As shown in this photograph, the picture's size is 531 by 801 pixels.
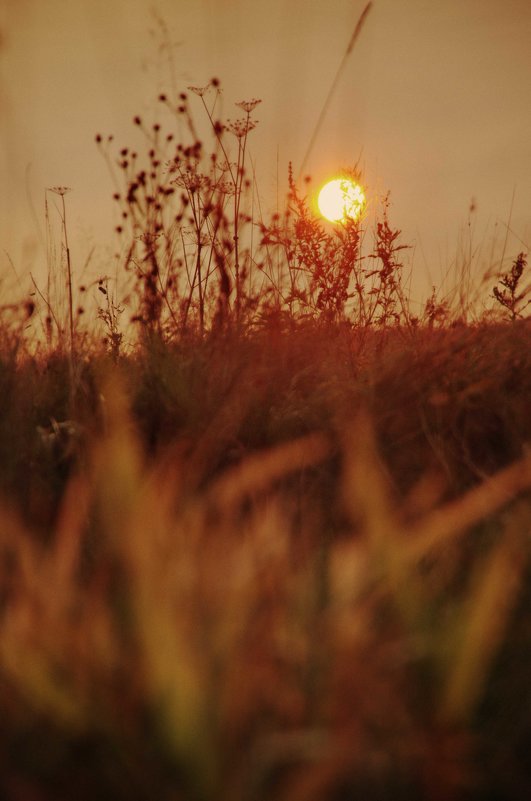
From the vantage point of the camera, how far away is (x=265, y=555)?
3.61ft

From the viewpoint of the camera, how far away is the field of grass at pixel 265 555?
0.87 m

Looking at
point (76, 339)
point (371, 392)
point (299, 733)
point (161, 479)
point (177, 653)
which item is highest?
point (76, 339)

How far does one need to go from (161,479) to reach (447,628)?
2.99 feet

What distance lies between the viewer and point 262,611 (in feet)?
3.48

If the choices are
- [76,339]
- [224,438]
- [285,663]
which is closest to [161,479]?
[224,438]

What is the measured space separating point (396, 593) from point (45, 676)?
55 cm

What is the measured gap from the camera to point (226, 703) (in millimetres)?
870

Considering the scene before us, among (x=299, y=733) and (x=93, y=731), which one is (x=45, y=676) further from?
(x=299, y=733)

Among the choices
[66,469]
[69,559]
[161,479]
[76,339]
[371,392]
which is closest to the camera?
[69,559]

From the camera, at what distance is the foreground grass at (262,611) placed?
864 mm

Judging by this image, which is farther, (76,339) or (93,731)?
(76,339)

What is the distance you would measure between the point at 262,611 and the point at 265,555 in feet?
0.27

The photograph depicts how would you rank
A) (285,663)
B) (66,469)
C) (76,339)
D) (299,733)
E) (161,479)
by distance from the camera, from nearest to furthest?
(299,733)
(285,663)
(161,479)
(66,469)
(76,339)

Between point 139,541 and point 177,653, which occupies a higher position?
point 139,541
